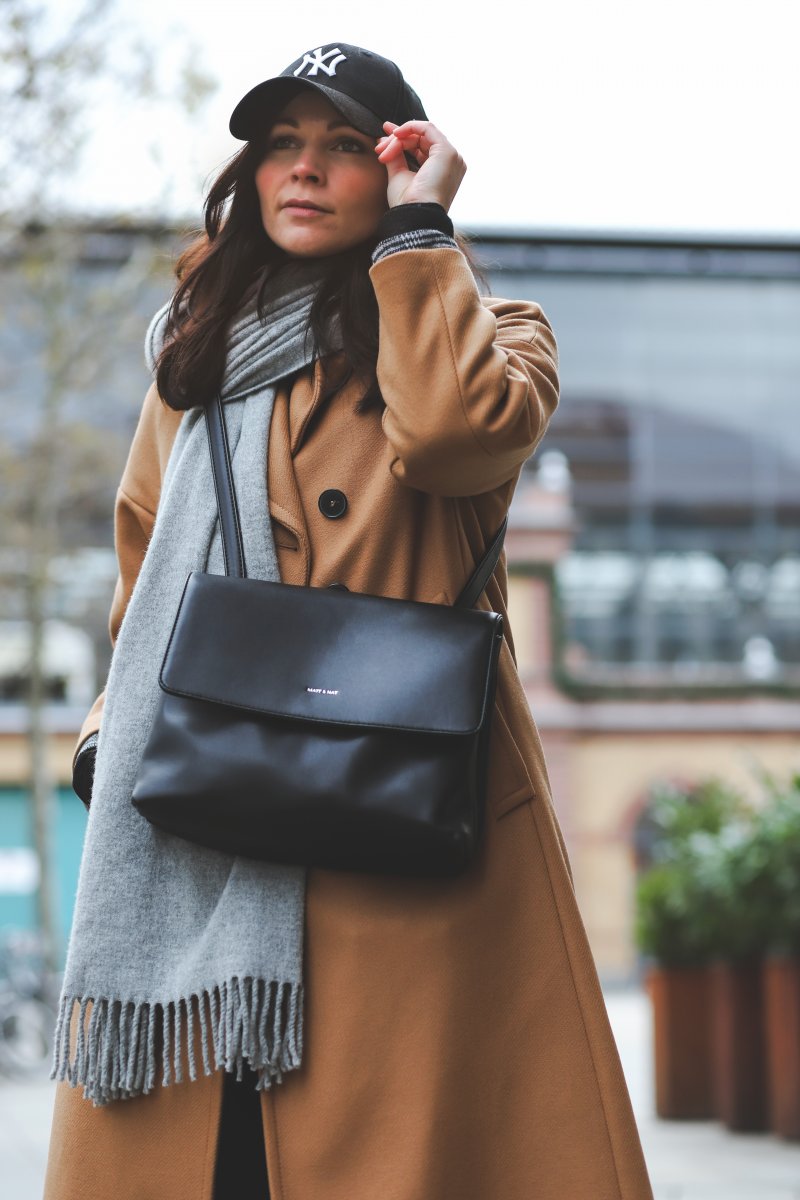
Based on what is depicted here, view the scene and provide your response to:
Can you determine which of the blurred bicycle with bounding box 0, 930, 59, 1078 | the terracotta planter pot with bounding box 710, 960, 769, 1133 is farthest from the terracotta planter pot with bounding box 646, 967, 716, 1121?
the blurred bicycle with bounding box 0, 930, 59, 1078

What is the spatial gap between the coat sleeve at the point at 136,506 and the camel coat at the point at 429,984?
0.26 m

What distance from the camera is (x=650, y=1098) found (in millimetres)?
8797

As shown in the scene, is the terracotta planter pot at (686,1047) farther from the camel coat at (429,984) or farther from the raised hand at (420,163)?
the raised hand at (420,163)

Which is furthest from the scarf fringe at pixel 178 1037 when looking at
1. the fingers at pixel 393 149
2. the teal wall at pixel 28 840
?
the teal wall at pixel 28 840

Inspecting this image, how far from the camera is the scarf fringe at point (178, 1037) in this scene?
69.4 inches

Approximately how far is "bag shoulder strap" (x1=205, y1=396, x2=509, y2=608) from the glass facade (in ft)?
103

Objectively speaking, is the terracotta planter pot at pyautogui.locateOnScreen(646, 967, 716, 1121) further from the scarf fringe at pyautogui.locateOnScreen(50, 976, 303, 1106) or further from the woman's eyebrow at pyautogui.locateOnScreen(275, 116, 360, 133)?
the woman's eyebrow at pyautogui.locateOnScreen(275, 116, 360, 133)

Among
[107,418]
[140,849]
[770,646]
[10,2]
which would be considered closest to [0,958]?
[107,418]

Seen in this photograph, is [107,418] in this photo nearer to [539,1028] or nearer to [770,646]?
[770,646]

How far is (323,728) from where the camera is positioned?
1.78 meters

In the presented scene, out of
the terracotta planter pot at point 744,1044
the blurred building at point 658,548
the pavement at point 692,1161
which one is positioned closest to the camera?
the pavement at point 692,1161

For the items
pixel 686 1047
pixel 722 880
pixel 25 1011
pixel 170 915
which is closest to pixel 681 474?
pixel 25 1011

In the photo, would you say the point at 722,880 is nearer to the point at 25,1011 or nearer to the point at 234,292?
the point at 234,292

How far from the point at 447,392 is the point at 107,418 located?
66.3 feet
